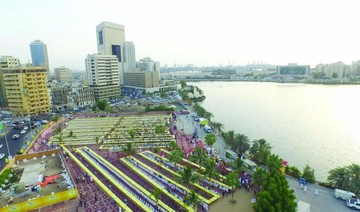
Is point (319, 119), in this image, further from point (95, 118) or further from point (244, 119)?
point (95, 118)

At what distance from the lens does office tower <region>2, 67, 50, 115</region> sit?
67.4 m

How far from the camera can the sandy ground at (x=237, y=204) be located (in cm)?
2259

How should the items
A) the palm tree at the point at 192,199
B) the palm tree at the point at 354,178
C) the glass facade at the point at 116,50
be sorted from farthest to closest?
the glass facade at the point at 116,50, the palm tree at the point at 354,178, the palm tree at the point at 192,199

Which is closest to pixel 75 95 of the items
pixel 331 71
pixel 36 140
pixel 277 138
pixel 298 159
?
pixel 36 140

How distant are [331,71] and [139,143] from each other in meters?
187

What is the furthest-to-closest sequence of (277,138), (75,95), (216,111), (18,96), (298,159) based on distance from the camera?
(75,95) → (216,111) → (18,96) → (277,138) → (298,159)

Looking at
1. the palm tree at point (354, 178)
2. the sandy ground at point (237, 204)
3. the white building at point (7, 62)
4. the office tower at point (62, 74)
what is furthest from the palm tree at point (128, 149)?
the office tower at point (62, 74)

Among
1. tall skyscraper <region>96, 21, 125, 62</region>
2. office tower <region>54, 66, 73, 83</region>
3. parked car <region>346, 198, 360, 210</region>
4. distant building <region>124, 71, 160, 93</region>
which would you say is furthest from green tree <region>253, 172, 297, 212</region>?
office tower <region>54, 66, 73, 83</region>

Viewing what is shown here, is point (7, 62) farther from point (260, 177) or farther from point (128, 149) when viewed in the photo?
point (260, 177)

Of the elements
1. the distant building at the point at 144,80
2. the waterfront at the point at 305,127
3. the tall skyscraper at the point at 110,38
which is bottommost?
the waterfront at the point at 305,127

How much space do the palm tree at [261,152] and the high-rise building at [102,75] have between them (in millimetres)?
73840

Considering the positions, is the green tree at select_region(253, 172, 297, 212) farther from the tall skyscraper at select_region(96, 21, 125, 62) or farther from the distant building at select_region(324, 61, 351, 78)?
the distant building at select_region(324, 61, 351, 78)

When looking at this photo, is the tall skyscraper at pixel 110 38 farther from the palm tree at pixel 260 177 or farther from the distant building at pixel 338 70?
the distant building at pixel 338 70

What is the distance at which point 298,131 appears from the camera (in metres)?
54.0
